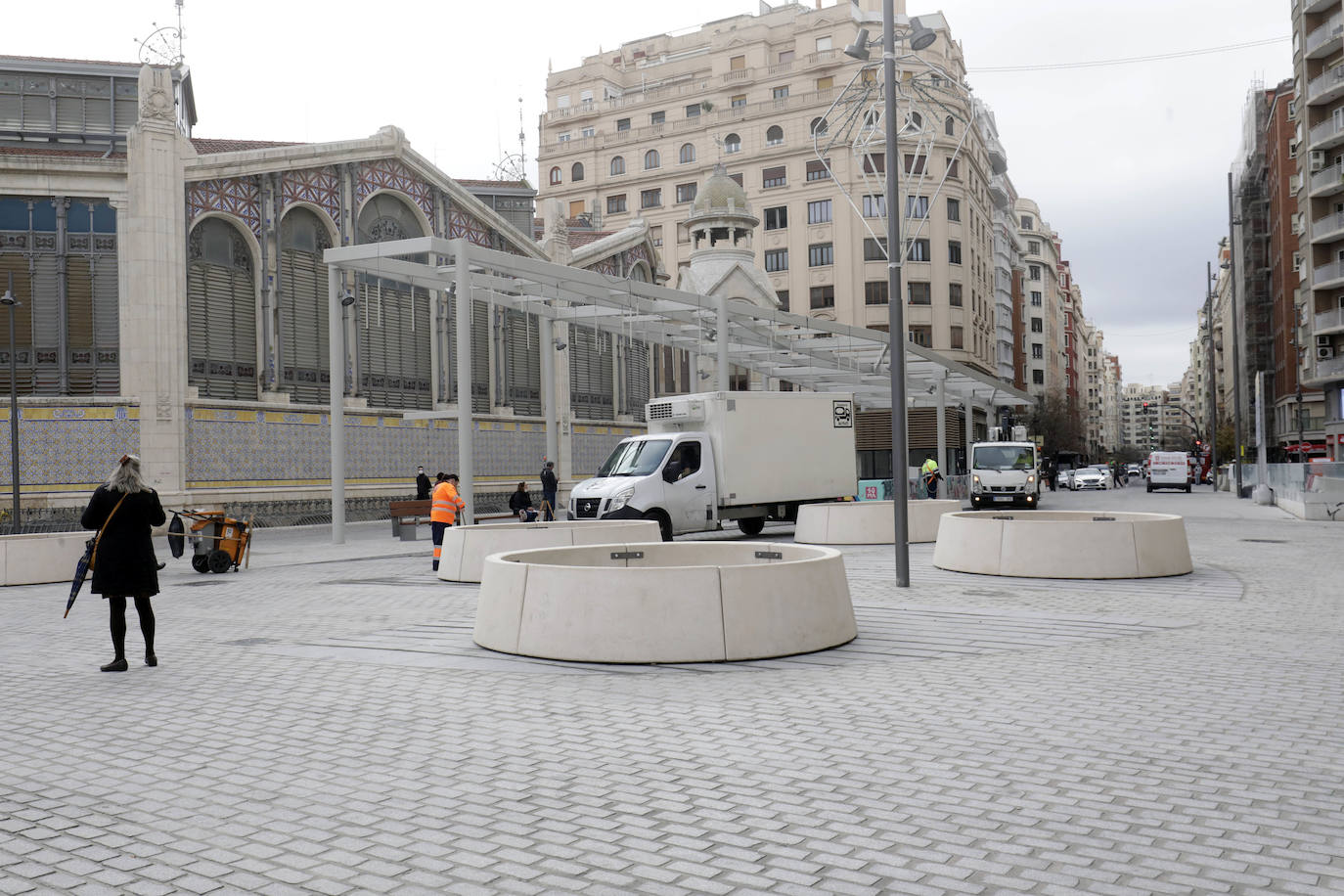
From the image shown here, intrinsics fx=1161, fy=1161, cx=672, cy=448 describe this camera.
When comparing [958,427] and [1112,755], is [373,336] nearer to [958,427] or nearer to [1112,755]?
[1112,755]

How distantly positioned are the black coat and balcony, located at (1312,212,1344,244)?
198 feet

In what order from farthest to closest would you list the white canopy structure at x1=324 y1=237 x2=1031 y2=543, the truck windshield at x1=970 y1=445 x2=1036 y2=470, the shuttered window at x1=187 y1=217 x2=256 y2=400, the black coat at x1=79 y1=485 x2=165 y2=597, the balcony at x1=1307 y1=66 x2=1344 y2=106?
the balcony at x1=1307 y1=66 x2=1344 y2=106, the truck windshield at x1=970 y1=445 x2=1036 y2=470, the shuttered window at x1=187 y1=217 x2=256 y2=400, the white canopy structure at x1=324 y1=237 x2=1031 y2=543, the black coat at x1=79 y1=485 x2=165 y2=597

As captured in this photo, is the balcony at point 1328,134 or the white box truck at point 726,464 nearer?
the white box truck at point 726,464

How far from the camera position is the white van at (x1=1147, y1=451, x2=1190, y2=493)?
179 ft

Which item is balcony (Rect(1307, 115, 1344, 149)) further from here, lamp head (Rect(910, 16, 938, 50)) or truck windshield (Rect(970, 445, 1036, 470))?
lamp head (Rect(910, 16, 938, 50))

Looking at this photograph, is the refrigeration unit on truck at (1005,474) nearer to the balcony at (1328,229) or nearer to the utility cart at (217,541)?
the utility cart at (217,541)

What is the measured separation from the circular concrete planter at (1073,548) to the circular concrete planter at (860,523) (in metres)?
5.28

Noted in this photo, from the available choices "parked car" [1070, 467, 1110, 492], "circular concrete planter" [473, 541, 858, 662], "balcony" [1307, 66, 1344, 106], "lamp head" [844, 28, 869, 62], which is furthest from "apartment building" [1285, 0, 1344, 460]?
"circular concrete planter" [473, 541, 858, 662]

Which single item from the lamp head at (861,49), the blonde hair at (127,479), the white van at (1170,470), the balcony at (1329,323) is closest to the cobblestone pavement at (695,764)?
the blonde hair at (127,479)

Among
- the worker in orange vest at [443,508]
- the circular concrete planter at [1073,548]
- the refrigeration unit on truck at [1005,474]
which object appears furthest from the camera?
the refrigeration unit on truck at [1005,474]

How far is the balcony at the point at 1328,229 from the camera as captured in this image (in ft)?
184

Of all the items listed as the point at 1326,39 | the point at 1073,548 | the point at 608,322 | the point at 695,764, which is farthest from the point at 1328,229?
the point at 695,764

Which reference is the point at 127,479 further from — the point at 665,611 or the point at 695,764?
the point at 695,764

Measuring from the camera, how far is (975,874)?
13.1 feet
